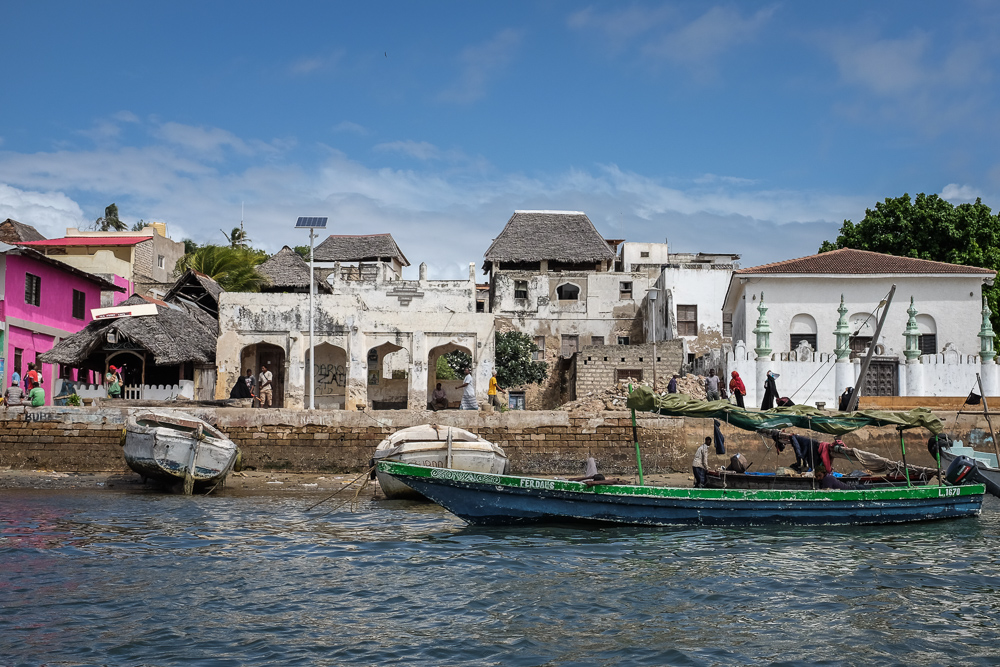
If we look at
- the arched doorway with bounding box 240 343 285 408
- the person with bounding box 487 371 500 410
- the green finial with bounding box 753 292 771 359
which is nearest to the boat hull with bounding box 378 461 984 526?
the green finial with bounding box 753 292 771 359

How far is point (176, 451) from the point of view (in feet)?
68.4

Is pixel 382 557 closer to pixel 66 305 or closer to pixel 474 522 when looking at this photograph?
pixel 474 522

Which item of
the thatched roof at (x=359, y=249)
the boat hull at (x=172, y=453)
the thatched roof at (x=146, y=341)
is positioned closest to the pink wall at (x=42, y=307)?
the thatched roof at (x=146, y=341)

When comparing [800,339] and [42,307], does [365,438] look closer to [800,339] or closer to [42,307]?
[42,307]

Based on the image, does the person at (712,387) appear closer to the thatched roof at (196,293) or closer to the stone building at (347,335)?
the stone building at (347,335)

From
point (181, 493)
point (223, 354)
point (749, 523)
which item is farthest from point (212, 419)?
point (749, 523)

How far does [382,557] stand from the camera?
1377 centimetres

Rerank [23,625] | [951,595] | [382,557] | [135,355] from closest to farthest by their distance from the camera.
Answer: [23,625] < [951,595] < [382,557] < [135,355]

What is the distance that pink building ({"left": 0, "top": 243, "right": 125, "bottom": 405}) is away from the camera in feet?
96.5

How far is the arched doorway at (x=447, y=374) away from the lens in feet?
106

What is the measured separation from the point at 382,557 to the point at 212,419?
12.5 meters

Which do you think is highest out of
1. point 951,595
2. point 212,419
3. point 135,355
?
point 135,355

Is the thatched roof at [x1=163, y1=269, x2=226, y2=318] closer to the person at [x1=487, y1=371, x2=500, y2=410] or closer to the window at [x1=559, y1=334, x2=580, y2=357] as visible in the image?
the person at [x1=487, y1=371, x2=500, y2=410]

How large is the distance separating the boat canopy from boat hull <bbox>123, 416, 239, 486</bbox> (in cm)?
990
